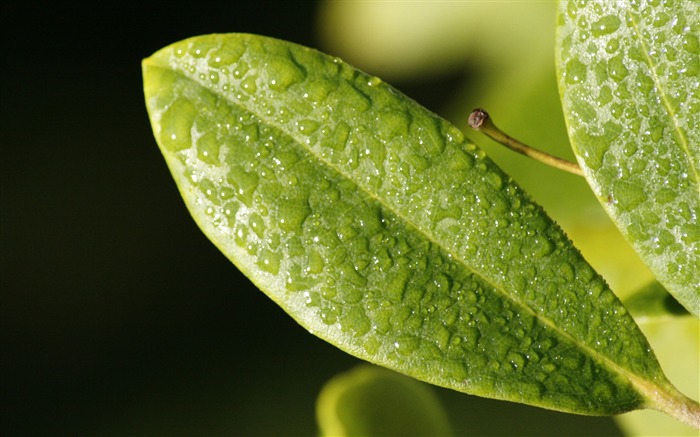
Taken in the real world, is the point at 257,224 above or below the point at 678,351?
below

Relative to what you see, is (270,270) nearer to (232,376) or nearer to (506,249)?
(506,249)

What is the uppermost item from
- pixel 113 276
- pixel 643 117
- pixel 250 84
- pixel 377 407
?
pixel 643 117

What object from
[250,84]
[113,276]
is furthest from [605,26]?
[113,276]

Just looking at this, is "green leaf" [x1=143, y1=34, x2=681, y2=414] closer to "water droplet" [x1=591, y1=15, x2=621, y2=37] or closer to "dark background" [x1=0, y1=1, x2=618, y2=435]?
"water droplet" [x1=591, y1=15, x2=621, y2=37]

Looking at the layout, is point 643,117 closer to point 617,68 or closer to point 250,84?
point 617,68

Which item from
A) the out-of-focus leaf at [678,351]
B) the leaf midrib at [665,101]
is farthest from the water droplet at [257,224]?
the out-of-focus leaf at [678,351]

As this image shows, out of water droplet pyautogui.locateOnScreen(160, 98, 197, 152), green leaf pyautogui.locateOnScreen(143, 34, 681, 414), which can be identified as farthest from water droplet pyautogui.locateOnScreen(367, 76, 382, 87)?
water droplet pyautogui.locateOnScreen(160, 98, 197, 152)

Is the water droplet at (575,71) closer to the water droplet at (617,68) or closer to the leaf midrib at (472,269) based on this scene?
the water droplet at (617,68)
